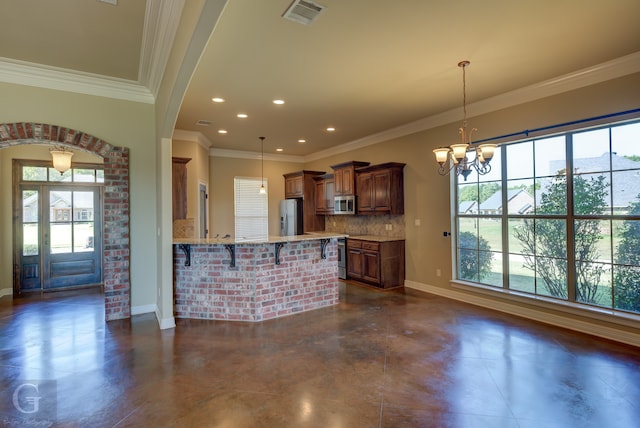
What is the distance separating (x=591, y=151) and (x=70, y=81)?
21.0 feet

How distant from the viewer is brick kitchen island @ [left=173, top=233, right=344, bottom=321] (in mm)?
4254

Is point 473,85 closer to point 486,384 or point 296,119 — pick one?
point 296,119

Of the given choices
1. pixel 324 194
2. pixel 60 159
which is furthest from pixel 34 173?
pixel 324 194

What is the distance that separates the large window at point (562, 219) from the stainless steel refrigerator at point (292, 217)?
4.15 m

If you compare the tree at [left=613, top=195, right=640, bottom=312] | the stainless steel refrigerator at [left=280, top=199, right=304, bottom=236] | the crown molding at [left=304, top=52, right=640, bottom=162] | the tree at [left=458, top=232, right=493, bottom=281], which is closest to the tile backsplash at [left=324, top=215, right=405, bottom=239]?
the stainless steel refrigerator at [left=280, top=199, right=304, bottom=236]

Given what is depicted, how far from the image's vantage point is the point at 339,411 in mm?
2307

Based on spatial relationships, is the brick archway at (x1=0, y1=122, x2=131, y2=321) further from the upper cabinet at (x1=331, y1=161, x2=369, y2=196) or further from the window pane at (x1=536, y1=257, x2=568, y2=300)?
the window pane at (x1=536, y1=257, x2=568, y2=300)

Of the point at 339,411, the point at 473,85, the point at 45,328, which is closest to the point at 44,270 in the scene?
the point at 45,328

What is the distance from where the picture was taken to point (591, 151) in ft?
12.5

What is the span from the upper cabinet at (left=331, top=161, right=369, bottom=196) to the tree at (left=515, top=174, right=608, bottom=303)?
10.4ft

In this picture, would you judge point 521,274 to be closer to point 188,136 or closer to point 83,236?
point 188,136

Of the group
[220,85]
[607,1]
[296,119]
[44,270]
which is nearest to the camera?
[607,1]

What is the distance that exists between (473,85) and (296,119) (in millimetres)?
2740

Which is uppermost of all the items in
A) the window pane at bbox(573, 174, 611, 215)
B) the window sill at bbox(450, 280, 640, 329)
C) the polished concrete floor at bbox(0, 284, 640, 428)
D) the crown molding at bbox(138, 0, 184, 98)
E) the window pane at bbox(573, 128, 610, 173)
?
the crown molding at bbox(138, 0, 184, 98)
